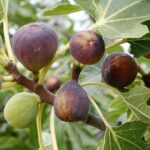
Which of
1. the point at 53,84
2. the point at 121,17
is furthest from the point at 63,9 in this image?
the point at 53,84

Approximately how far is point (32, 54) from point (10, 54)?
12 cm

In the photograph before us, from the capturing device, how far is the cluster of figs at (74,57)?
45.4 inches

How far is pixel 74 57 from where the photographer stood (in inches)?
47.1

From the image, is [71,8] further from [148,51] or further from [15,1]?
[15,1]

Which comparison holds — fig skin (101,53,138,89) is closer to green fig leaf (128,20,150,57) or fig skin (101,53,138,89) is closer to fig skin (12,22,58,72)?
green fig leaf (128,20,150,57)

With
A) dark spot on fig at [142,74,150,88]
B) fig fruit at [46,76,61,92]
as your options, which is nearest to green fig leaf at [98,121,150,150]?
dark spot on fig at [142,74,150,88]

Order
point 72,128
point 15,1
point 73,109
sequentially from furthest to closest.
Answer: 1. point 15,1
2. point 72,128
3. point 73,109

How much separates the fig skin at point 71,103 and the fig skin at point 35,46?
95 mm

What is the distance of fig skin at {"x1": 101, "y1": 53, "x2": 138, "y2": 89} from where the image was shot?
1.25 meters

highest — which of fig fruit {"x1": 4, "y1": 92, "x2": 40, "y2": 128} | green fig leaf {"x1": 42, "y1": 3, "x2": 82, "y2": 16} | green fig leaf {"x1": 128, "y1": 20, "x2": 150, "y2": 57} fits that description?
green fig leaf {"x1": 42, "y1": 3, "x2": 82, "y2": 16}

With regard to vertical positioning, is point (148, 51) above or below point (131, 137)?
above

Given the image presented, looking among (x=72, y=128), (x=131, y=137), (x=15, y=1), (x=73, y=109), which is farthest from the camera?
(x=15, y=1)

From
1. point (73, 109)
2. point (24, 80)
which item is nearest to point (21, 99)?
point (24, 80)

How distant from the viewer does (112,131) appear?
1263 millimetres
